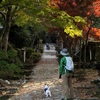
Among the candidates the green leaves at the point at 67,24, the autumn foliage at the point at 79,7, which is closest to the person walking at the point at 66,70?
the green leaves at the point at 67,24

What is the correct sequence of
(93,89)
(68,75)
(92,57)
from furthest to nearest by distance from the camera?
1. (92,57)
2. (93,89)
3. (68,75)

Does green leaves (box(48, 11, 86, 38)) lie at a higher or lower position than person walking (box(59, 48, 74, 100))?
higher

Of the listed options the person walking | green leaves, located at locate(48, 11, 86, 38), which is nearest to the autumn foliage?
green leaves, located at locate(48, 11, 86, 38)

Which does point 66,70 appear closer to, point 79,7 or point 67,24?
point 67,24

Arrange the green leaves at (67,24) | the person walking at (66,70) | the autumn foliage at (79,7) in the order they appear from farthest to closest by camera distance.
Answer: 1. the autumn foliage at (79,7)
2. the green leaves at (67,24)
3. the person walking at (66,70)

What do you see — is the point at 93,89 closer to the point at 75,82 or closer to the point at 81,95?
the point at 81,95

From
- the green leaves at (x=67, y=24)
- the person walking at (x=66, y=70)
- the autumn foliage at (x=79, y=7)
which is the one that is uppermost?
the autumn foliage at (x=79, y=7)

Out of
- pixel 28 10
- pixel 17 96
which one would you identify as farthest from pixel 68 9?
pixel 17 96

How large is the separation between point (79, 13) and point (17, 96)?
8.65 metres

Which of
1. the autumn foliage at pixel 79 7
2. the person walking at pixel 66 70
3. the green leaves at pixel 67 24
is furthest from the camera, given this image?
the autumn foliage at pixel 79 7

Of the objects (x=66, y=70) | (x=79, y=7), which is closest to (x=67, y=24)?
(x=66, y=70)

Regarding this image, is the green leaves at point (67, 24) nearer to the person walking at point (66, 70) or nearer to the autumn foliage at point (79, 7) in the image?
the person walking at point (66, 70)

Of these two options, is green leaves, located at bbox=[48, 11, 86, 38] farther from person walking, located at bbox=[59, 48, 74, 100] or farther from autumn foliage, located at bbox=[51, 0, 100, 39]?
autumn foliage, located at bbox=[51, 0, 100, 39]

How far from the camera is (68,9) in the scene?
65.8 ft
